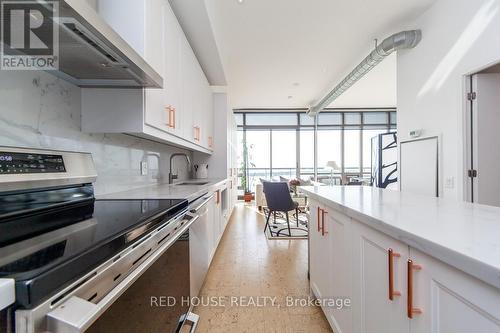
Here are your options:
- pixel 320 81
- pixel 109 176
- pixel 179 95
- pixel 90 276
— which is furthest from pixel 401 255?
pixel 320 81

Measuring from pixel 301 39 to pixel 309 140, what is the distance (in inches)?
181

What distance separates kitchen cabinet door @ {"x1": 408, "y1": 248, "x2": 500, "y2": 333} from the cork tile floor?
1.08 m

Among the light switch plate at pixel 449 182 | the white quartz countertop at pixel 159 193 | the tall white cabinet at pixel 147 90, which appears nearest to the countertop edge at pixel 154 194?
the white quartz countertop at pixel 159 193

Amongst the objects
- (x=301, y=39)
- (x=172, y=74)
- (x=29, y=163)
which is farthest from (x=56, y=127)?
(x=301, y=39)

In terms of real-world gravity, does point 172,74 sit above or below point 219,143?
above

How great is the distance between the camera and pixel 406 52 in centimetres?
312

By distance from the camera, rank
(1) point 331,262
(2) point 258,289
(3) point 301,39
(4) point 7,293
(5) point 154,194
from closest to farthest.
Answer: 1. (4) point 7,293
2. (1) point 331,262
3. (5) point 154,194
4. (2) point 258,289
5. (3) point 301,39

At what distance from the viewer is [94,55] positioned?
3.46 ft

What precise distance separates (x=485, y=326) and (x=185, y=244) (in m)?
1.29

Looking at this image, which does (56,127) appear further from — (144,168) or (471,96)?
(471,96)

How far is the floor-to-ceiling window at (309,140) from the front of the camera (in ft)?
24.8

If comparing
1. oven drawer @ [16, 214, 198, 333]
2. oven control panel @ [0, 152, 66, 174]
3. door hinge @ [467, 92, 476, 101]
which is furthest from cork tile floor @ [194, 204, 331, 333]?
door hinge @ [467, 92, 476, 101]

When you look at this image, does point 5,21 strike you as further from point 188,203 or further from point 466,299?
point 466,299

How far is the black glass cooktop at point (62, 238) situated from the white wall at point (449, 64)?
2928 millimetres
